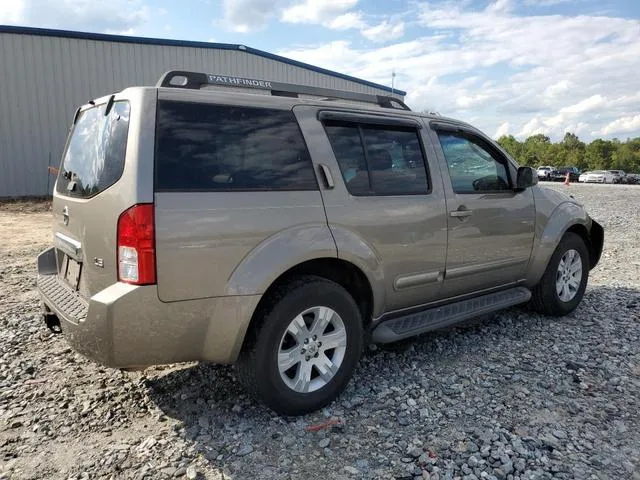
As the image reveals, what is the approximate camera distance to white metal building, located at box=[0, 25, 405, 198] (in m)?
15.1

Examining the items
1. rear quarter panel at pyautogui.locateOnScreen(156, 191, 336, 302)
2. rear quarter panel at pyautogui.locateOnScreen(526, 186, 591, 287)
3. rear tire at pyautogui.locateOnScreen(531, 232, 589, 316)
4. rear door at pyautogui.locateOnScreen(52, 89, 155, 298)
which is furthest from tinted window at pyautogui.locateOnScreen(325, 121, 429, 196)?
rear tire at pyautogui.locateOnScreen(531, 232, 589, 316)

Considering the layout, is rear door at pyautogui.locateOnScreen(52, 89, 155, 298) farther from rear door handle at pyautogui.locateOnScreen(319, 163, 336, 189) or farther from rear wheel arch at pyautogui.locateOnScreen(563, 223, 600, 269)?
rear wheel arch at pyautogui.locateOnScreen(563, 223, 600, 269)

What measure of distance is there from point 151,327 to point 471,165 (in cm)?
282

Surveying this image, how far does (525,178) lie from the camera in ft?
14.5

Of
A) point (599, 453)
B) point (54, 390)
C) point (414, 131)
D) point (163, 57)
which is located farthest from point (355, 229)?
point (163, 57)

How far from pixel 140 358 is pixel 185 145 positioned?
45.3 inches

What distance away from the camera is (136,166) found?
8.57 ft

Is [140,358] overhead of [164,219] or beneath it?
beneath

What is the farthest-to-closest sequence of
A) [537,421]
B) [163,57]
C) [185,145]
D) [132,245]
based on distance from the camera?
[163,57], [537,421], [185,145], [132,245]

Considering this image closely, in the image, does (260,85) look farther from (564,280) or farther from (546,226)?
(564,280)

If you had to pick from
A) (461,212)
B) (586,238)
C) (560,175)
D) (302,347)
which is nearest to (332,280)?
(302,347)

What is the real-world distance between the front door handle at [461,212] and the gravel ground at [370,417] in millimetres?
1118

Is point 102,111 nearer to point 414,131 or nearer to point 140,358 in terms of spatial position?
point 140,358

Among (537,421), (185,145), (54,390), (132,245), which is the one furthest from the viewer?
(54,390)
